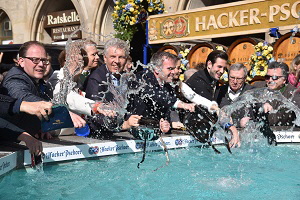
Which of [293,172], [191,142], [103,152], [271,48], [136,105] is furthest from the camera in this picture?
[271,48]

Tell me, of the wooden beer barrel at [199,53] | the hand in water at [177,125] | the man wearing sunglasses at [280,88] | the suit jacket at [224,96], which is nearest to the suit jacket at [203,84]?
the suit jacket at [224,96]

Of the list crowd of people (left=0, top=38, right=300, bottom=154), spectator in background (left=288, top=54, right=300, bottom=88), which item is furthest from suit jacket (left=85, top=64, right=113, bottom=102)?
spectator in background (left=288, top=54, right=300, bottom=88)

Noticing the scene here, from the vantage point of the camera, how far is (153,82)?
4.67 meters

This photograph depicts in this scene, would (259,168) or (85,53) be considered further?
(85,53)

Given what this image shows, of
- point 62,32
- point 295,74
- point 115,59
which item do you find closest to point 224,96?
point 295,74

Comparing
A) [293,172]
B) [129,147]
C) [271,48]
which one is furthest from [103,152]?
[271,48]

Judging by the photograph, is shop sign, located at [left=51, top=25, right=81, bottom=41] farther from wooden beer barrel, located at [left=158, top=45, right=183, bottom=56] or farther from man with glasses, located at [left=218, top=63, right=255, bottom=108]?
man with glasses, located at [left=218, top=63, right=255, bottom=108]

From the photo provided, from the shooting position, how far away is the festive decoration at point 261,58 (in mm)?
7625

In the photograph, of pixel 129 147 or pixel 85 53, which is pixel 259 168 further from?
pixel 85 53

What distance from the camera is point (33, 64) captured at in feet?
12.6

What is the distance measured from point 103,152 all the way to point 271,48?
4424 mm

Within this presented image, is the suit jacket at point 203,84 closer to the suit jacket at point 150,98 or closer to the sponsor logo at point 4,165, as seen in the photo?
the suit jacket at point 150,98

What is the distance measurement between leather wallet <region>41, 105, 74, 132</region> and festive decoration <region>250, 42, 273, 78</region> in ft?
16.0

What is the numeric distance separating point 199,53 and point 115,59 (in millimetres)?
4699
